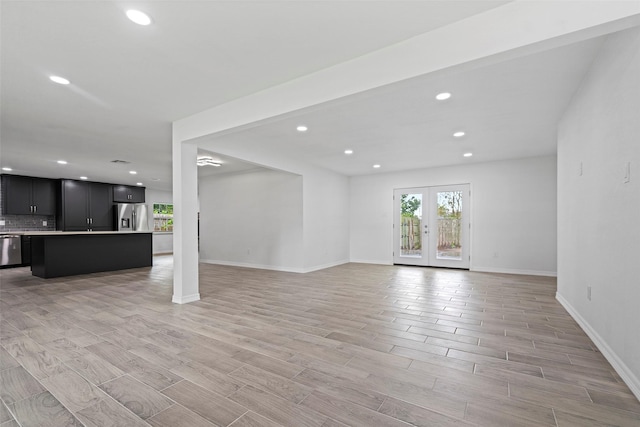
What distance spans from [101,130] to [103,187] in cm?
634

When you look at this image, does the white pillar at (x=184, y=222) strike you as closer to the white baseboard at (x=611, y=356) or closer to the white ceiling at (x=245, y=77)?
the white ceiling at (x=245, y=77)

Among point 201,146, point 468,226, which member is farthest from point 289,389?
point 468,226

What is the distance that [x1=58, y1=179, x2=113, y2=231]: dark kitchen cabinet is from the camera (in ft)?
28.9

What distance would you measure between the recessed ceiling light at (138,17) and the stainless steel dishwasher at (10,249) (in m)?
8.50

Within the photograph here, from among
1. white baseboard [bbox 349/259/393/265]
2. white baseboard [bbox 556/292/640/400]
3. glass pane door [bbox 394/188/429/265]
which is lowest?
white baseboard [bbox 349/259/393/265]

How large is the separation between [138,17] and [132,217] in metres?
9.87

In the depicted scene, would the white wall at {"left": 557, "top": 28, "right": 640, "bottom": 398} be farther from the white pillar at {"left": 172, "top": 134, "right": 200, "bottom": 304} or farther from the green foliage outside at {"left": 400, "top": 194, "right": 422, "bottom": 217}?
the white pillar at {"left": 172, "top": 134, "right": 200, "bottom": 304}

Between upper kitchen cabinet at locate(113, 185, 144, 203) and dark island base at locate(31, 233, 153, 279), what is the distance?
3.57 metres

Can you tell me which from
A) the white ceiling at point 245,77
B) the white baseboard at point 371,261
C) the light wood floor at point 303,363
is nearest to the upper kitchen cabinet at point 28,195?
the white ceiling at point 245,77

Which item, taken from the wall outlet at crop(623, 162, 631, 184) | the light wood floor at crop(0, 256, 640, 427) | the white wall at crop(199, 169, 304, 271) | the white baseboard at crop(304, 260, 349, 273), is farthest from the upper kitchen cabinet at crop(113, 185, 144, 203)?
the wall outlet at crop(623, 162, 631, 184)

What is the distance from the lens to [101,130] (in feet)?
15.3

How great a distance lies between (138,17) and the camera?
6.96ft

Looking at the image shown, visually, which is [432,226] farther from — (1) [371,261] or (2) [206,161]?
(2) [206,161]

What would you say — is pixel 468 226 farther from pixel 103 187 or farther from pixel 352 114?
pixel 103 187
